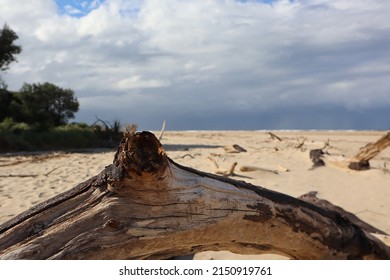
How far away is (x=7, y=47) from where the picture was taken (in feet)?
64.7

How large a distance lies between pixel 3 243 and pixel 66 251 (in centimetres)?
32

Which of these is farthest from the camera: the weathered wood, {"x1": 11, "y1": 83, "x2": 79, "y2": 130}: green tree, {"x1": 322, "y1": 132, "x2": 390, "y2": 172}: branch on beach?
{"x1": 11, "y1": 83, "x2": 79, "y2": 130}: green tree

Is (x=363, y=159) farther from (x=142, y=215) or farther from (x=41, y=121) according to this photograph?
(x=41, y=121)

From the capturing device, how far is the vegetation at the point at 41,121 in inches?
594

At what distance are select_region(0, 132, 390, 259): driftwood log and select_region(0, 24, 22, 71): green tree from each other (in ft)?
65.3

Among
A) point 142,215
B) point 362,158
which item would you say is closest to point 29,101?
point 362,158

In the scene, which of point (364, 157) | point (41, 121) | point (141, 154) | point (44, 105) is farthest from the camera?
point (44, 105)

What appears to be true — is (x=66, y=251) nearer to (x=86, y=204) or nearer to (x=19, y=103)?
(x=86, y=204)

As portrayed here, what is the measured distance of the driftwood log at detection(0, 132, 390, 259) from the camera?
79.6 inches

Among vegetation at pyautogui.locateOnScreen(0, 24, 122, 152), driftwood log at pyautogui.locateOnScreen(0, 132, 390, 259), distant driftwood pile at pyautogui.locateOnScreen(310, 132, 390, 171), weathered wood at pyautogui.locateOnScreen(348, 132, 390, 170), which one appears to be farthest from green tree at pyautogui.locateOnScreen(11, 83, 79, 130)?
driftwood log at pyautogui.locateOnScreen(0, 132, 390, 259)

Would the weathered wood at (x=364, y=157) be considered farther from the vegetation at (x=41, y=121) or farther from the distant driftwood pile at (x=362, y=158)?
the vegetation at (x=41, y=121)

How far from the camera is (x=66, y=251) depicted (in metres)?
2.07

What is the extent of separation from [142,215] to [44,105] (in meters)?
20.6

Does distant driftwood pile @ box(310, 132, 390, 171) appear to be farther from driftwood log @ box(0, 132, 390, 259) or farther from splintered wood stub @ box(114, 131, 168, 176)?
splintered wood stub @ box(114, 131, 168, 176)
